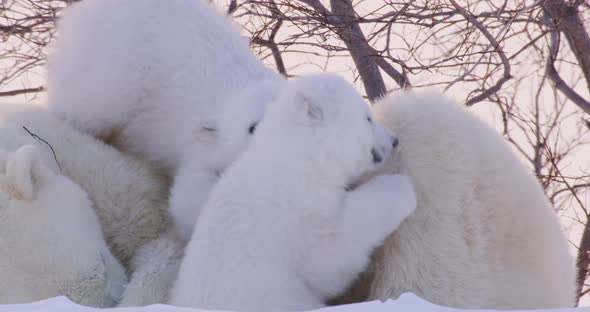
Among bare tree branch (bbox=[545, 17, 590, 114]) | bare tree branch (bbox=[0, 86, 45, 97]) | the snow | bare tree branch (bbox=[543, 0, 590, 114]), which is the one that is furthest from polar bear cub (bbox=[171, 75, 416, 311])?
bare tree branch (bbox=[0, 86, 45, 97])

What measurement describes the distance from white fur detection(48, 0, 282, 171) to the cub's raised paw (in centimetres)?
66

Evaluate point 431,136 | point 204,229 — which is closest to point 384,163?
point 431,136

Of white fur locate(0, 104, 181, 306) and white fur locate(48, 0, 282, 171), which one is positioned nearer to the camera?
white fur locate(0, 104, 181, 306)

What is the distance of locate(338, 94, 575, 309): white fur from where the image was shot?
3.15m

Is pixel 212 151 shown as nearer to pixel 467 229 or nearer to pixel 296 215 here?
pixel 296 215

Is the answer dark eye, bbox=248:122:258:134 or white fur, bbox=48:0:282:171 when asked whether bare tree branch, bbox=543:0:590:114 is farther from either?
dark eye, bbox=248:122:258:134

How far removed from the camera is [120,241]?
147 inches

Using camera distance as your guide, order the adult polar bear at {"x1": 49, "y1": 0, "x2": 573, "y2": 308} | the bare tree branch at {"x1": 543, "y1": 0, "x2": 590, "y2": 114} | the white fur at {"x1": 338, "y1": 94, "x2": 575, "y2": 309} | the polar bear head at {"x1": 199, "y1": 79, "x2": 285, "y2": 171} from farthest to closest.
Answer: the bare tree branch at {"x1": 543, "y1": 0, "x2": 590, "y2": 114} → the adult polar bear at {"x1": 49, "y1": 0, "x2": 573, "y2": 308} → the polar bear head at {"x1": 199, "y1": 79, "x2": 285, "y2": 171} → the white fur at {"x1": 338, "y1": 94, "x2": 575, "y2": 309}

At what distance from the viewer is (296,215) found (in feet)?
10.1

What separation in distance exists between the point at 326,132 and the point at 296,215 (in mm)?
336

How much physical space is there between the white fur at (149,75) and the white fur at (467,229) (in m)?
0.91

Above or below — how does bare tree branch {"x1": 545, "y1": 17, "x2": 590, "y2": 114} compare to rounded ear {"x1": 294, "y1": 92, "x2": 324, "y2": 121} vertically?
above

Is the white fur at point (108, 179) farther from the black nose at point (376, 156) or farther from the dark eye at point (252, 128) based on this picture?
the black nose at point (376, 156)

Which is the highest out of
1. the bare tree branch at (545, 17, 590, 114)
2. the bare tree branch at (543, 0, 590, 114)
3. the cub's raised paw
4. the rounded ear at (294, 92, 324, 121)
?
the bare tree branch at (543, 0, 590, 114)
